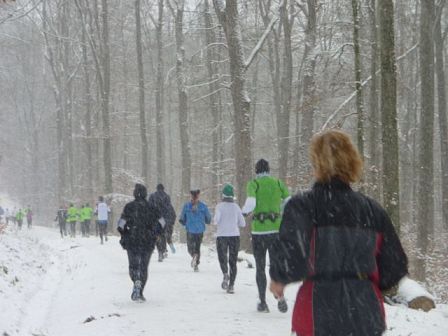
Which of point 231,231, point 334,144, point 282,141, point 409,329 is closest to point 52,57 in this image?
point 282,141

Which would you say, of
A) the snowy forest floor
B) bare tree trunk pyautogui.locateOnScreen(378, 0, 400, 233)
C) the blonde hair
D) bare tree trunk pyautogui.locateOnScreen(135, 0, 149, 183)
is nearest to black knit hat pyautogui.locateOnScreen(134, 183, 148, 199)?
the snowy forest floor

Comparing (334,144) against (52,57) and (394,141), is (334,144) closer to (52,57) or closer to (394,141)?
(394,141)

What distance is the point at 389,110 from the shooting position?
10.8 meters

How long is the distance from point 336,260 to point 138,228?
7.23 meters

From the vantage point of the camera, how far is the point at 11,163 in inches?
3115

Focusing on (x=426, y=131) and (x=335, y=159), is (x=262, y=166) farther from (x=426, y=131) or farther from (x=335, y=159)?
(x=426, y=131)

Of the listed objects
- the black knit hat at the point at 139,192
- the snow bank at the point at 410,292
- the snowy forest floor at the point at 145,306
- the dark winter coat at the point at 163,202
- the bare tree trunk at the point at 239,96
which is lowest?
the snowy forest floor at the point at 145,306

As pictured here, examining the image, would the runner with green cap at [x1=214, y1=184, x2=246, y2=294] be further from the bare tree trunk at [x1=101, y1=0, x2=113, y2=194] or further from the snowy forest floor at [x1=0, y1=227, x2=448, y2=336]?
the bare tree trunk at [x1=101, y1=0, x2=113, y2=194]

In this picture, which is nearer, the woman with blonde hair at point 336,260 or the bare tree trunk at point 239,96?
the woman with blonde hair at point 336,260

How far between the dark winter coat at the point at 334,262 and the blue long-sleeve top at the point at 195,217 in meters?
11.0

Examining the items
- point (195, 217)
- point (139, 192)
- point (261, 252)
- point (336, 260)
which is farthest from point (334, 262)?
point (195, 217)

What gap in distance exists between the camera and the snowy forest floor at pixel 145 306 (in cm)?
838

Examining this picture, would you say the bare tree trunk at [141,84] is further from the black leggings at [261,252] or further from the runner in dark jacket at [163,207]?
the black leggings at [261,252]

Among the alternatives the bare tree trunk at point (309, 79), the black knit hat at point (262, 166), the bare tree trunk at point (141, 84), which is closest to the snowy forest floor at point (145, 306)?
the black knit hat at point (262, 166)
